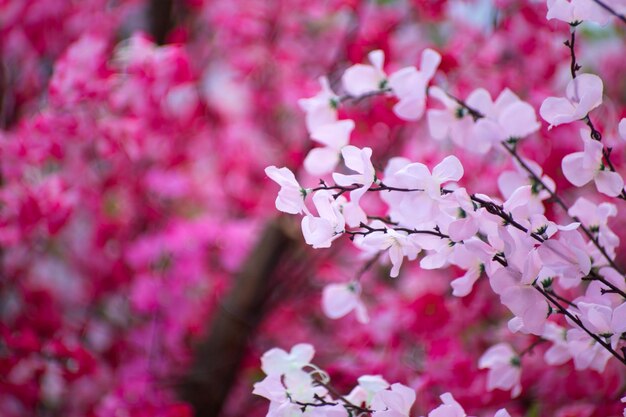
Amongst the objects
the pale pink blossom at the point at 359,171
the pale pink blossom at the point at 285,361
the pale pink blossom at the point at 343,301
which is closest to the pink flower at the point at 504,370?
the pale pink blossom at the point at 343,301

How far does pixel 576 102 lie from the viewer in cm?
96

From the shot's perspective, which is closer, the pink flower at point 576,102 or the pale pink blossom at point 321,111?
the pink flower at point 576,102

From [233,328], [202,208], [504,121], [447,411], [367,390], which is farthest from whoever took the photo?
[202,208]

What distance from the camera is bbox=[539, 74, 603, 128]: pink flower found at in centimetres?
90

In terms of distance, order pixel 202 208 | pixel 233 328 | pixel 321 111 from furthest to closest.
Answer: pixel 202 208 < pixel 233 328 < pixel 321 111

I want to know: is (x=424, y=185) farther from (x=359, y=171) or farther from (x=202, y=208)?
(x=202, y=208)

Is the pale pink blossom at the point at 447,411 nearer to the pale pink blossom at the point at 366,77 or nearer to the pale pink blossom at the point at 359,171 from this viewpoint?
the pale pink blossom at the point at 359,171

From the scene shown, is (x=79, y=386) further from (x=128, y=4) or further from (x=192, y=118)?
(x=128, y=4)

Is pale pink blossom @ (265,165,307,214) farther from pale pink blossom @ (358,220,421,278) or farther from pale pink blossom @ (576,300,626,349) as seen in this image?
pale pink blossom @ (576,300,626,349)

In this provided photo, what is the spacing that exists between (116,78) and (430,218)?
50.7 inches

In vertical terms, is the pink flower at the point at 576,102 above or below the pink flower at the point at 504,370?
above

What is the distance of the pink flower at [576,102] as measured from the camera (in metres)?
0.90

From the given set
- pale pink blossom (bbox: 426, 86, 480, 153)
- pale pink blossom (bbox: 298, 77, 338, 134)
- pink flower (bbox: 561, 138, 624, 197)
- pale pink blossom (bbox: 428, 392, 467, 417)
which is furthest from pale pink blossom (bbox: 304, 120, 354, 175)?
pale pink blossom (bbox: 428, 392, 467, 417)

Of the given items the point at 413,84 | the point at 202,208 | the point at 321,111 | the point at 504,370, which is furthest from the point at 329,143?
the point at 202,208
